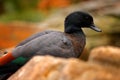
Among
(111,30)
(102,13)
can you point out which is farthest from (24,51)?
(102,13)

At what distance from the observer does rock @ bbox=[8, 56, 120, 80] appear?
21.2ft

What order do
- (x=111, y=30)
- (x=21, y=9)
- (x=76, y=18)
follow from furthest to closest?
1. (x=21, y=9)
2. (x=111, y=30)
3. (x=76, y=18)

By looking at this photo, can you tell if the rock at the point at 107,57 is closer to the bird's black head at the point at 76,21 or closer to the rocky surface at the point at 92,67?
the rocky surface at the point at 92,67

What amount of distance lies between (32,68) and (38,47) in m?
1.00

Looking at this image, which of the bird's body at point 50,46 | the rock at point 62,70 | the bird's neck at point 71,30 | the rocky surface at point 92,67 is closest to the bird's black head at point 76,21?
the bird's neck at point 71,30

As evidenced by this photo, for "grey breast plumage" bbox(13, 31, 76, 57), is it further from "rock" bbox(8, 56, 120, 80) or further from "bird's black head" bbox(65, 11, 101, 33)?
"rock" bbox(8, 56, 120, 80)

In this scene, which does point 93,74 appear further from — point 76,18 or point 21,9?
point 21,9

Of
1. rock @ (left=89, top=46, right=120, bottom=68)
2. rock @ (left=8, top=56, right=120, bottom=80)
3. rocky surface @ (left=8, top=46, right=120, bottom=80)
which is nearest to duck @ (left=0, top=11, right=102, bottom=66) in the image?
rock @ (left=8, top=56, right=120, bottom=80)

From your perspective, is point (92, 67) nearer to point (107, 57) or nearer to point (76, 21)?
point (107, 57)

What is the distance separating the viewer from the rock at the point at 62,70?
6.45 metres

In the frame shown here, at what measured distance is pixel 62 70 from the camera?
267 inches

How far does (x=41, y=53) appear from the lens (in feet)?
27.4

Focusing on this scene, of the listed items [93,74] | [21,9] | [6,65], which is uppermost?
[93,74]

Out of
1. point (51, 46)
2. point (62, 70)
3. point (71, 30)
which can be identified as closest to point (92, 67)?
point (62, 70)
